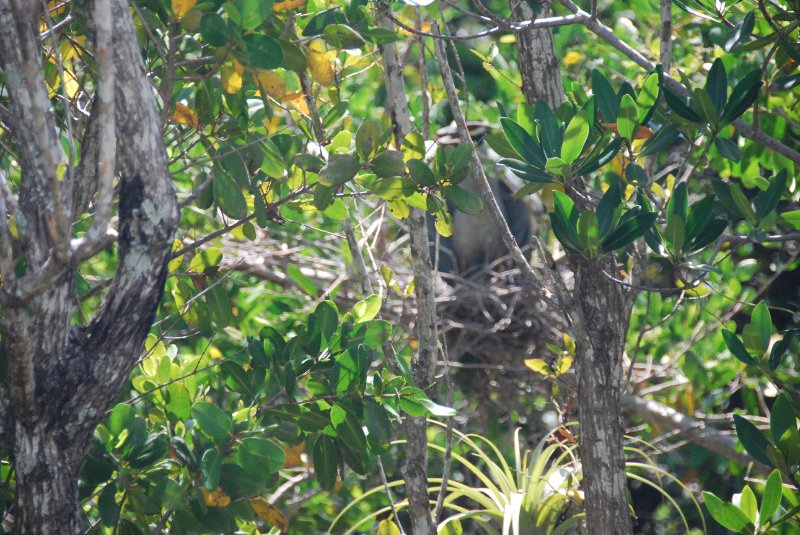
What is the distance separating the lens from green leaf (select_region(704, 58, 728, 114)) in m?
1.57

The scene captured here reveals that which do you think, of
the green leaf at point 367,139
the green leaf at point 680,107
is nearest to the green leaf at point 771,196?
the green leaf at point 680,107

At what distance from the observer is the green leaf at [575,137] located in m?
1.45

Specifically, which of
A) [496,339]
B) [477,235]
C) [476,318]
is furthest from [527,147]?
[477,235]

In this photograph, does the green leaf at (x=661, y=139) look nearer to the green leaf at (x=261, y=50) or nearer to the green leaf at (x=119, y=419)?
the green leaf at (x=261, y=50)

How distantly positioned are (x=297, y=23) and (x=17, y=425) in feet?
3.36

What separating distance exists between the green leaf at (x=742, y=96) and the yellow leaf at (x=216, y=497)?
3.91 feet

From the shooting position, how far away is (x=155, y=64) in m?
1.94

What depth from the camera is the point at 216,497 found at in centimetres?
151

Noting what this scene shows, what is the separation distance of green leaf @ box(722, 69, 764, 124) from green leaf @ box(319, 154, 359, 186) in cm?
73

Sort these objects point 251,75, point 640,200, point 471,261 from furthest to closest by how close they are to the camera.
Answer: point 471,261 < point 640,200 < point 251,75

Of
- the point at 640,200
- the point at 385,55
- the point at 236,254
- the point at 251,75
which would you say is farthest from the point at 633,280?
the point at 236,254

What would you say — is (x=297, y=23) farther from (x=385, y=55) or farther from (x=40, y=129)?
(x=40, y=129)

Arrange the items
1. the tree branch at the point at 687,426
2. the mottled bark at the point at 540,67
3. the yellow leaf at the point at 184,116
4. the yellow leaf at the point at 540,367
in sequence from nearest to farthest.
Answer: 1. the yellow leaf at the point at 184,116
2. the mottled bark at the point at 540,67
3. the yellow leaf at the point at 540,367
4. the tree branch at the point at 687,426

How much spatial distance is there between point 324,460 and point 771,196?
3.50 feet
